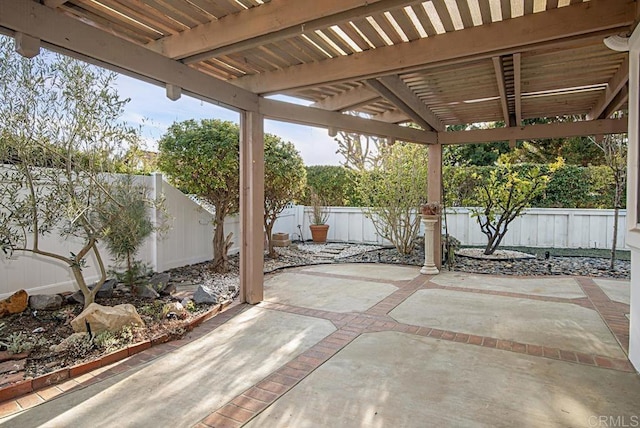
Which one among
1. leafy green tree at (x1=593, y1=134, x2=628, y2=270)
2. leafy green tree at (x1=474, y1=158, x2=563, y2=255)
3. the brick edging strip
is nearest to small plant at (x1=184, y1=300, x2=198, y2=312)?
the brick edging strip

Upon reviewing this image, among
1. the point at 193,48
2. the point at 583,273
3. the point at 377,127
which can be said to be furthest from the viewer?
the point at 583,273

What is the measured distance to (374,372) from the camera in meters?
2.93

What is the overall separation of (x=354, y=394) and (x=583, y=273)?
19.5 ft

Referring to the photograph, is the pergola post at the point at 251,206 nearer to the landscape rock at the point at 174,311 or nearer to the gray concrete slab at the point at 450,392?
the landscape rock at the point at 174,311

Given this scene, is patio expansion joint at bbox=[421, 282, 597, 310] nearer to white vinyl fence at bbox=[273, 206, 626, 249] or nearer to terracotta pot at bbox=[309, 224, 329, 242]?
white vinyl fence at bbox=[273, 206, 626, 249]

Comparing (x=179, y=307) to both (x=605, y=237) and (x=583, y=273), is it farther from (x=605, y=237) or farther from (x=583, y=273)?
(x=605, y=237)

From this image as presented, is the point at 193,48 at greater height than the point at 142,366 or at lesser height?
greater

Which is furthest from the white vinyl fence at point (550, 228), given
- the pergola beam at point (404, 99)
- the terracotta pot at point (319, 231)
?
the pergola beam at point (404, 99)

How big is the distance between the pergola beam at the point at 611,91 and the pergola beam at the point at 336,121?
8.19 ft

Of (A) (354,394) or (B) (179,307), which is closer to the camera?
(A) (354,394)

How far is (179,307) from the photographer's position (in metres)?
4.16

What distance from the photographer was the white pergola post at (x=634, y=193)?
3.01 metres

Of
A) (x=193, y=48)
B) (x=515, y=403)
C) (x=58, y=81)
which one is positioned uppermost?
(x=193, y=48)

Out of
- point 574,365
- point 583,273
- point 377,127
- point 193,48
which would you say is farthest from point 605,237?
point 193,48
